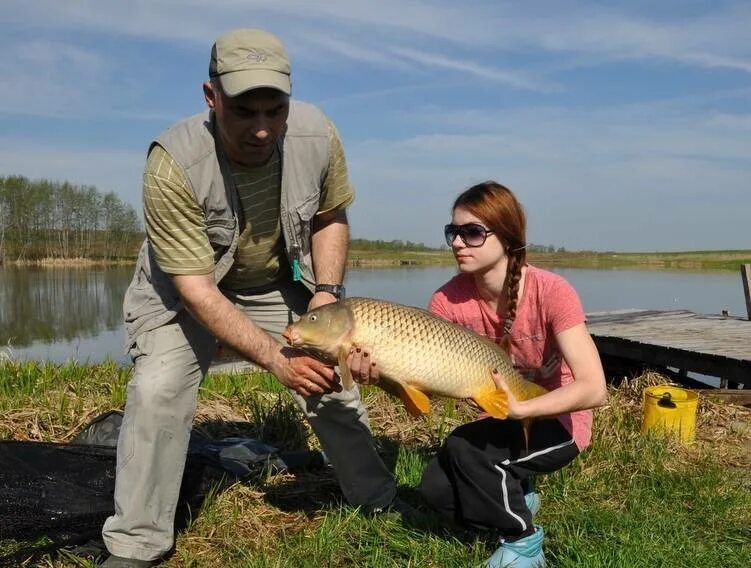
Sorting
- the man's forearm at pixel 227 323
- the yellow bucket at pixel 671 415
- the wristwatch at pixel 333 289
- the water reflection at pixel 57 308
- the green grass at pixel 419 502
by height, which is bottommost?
the water reflection at pixel 57 308

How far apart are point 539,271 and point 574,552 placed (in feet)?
3.49

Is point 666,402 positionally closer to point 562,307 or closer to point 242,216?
point 562,307

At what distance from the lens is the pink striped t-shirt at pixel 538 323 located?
9.25 feet

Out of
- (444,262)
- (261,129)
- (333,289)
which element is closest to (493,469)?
(333,289)

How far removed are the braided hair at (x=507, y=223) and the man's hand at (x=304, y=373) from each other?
27.7 inches

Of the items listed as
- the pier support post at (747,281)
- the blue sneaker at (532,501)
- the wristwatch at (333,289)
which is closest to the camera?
the blue sneaker at (532,501)

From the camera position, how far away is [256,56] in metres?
2.65

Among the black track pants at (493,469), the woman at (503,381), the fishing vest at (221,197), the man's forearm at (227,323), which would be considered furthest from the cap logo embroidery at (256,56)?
the black track pants at (493,469)

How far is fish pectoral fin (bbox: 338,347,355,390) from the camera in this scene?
2521mm

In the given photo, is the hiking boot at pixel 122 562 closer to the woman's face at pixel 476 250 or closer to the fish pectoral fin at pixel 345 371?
the fish pectoral fin at pixel 345 371

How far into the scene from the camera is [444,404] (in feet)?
15.9

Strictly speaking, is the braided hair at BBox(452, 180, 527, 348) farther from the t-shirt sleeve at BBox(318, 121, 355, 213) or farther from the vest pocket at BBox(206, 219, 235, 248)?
the vest pocket at BBox(206, 219, 235, 248)

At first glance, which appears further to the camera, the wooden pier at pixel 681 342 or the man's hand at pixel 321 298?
the wooden pier at pixel 681 342

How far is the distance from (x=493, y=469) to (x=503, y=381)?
0.37m
